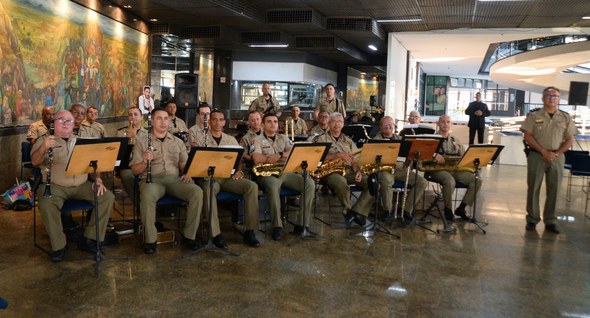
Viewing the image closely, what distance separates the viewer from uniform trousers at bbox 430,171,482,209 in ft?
22.7

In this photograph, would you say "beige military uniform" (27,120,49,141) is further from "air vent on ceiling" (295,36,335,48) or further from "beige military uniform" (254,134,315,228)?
"air vent on ceiling" (295,36,335,48)

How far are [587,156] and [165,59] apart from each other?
36.8 feet

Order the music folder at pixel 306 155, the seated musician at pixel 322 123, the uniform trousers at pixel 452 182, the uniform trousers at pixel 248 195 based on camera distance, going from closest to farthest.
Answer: the music folder at pixel 306 155 → the uniform trousers at pixel 248 195 → the uniform trousers at pixel 452 182 → the seated musician at pixel 322 123

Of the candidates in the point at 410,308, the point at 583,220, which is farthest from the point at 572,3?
the point at 410,308

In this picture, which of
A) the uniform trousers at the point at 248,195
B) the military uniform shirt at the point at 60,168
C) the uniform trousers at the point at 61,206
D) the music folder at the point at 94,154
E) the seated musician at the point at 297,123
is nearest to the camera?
the music folder at the point at 94,154

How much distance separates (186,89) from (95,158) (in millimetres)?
9536

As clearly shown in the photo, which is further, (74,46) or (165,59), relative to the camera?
(165,59)

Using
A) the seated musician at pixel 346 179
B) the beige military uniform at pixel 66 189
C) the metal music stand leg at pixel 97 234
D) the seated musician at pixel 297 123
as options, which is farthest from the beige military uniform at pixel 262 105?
the metal music stand leg at pixel 97 234

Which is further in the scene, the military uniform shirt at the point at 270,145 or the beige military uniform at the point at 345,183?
the beige military uniform at the point at 345,183

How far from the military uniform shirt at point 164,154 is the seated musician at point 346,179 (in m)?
1.81

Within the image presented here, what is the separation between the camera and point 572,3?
10.3m

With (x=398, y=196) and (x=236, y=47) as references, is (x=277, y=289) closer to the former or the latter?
(x=398, y=196)

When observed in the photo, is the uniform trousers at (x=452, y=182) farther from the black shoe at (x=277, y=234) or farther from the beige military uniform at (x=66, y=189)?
the beige military uniform at (x=66, y=189)

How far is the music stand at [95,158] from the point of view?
4457 millimetres
